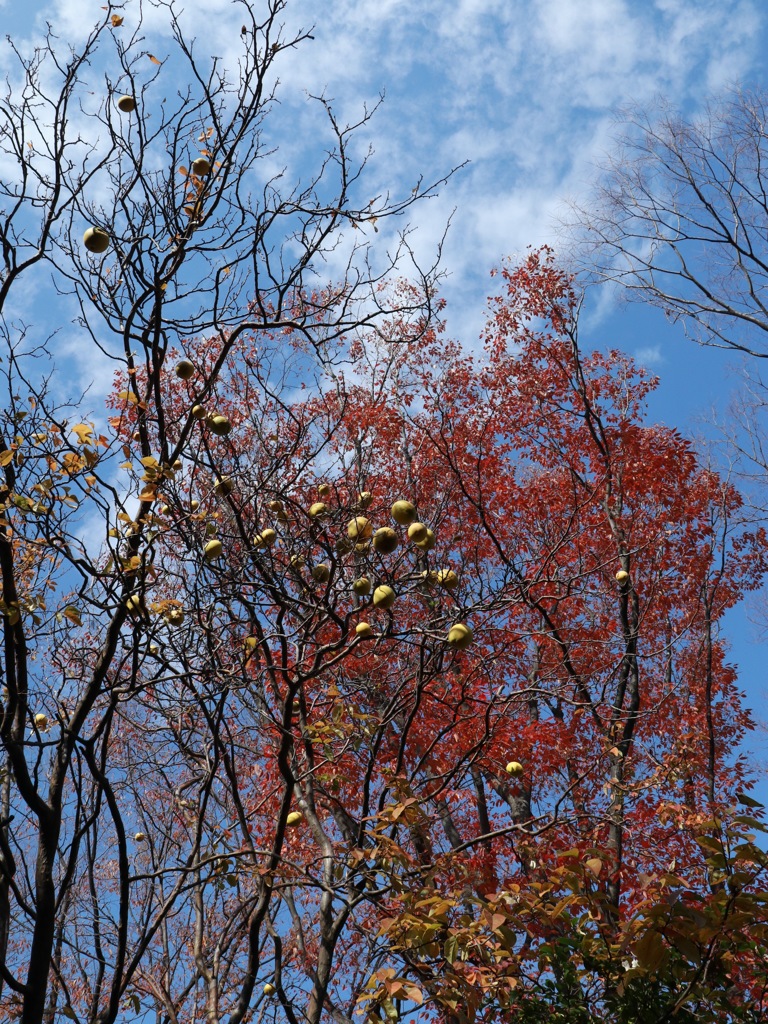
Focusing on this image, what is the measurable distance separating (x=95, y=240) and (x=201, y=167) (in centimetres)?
68

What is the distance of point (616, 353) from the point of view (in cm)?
1290

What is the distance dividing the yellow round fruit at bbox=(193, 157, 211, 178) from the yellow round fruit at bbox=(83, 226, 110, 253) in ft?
1.99

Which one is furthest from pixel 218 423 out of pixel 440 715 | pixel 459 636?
pixel 440 715

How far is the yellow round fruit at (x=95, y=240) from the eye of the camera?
3643 mm

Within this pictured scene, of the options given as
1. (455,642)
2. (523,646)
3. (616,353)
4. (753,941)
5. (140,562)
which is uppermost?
(616,353)

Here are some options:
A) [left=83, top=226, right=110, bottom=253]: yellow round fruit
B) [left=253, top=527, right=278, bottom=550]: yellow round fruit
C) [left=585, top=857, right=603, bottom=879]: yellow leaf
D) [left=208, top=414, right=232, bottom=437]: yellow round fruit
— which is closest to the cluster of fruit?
[left=83, top=226, right=110, bottom=253]: yellow round fruit

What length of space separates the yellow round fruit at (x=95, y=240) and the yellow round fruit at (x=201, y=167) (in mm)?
607

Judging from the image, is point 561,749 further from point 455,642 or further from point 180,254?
point 180,254

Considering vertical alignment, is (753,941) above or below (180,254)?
below

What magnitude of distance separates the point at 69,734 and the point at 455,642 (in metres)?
1.57

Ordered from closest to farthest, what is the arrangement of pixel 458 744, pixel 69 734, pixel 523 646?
pixel 69 734 → pixel 458 744 → pixel 523 646

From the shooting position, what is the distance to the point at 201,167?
157 inches

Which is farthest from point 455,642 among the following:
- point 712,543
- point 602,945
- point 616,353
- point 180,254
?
point 616,353

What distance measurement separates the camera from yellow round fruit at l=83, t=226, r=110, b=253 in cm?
364
